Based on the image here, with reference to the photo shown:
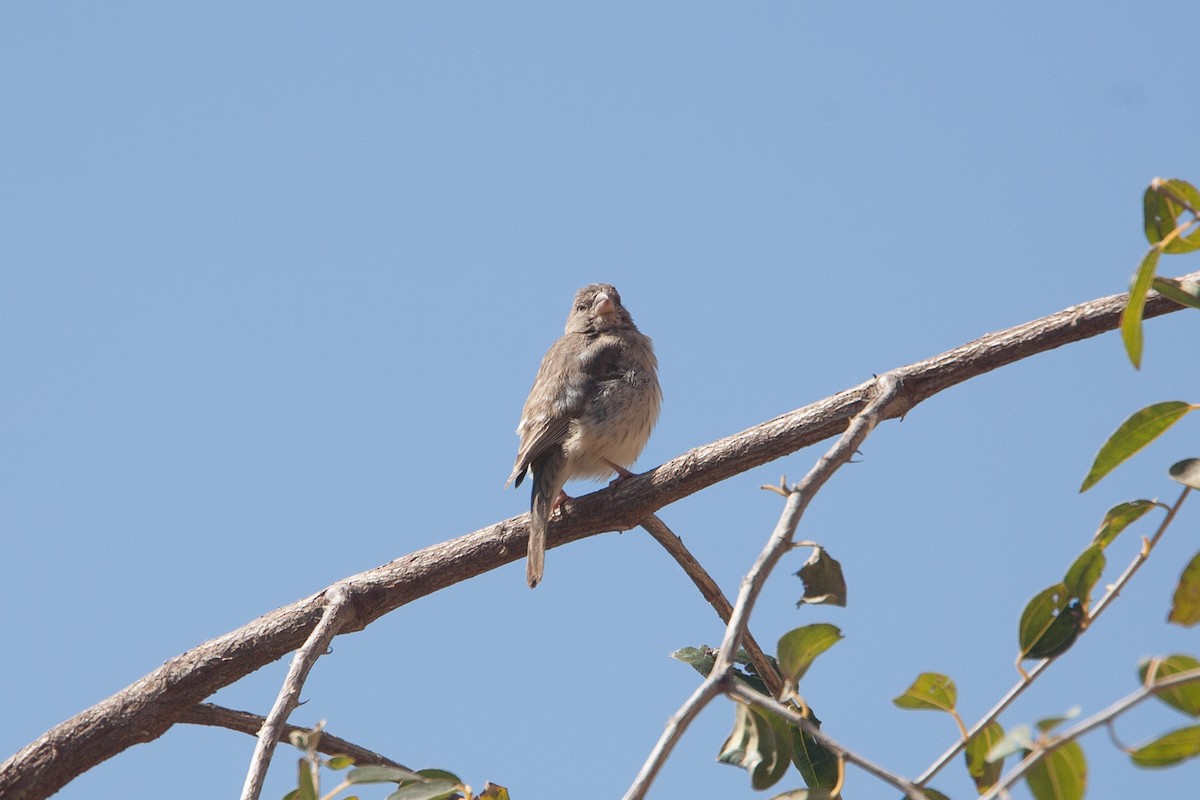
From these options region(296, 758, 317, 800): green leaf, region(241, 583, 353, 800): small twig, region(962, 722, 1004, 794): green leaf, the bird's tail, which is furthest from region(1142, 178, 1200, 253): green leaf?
the bird's tail

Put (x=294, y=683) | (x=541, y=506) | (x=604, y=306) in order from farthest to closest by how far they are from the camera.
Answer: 1. (x=604, y=306)
2. (x=541, y=506)
3. (x=294, y=683)

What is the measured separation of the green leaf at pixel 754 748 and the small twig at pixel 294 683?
1.46 metres

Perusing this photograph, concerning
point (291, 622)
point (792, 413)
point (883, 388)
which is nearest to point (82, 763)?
point (291, 622)

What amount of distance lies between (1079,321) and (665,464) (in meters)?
1.55

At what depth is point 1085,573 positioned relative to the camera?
8.32 ft

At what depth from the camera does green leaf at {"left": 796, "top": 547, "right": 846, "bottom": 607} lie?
3.14m

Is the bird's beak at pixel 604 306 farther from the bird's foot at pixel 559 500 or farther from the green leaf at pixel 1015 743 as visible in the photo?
the green leaf at pixel 1015 743

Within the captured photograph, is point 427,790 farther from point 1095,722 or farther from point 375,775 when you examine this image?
point 1095,722

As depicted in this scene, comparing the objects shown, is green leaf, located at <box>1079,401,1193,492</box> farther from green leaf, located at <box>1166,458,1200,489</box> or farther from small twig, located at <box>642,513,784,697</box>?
small twig, located at <box>642,513,784,697</box>

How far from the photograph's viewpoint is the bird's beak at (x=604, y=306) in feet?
23.9

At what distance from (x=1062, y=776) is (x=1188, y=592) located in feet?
2.23

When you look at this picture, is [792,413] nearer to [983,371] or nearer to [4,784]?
[983,371]

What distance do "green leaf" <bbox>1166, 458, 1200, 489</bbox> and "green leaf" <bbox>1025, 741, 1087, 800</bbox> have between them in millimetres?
845

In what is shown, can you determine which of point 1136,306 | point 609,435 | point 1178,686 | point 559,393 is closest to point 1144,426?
point 1136,306
